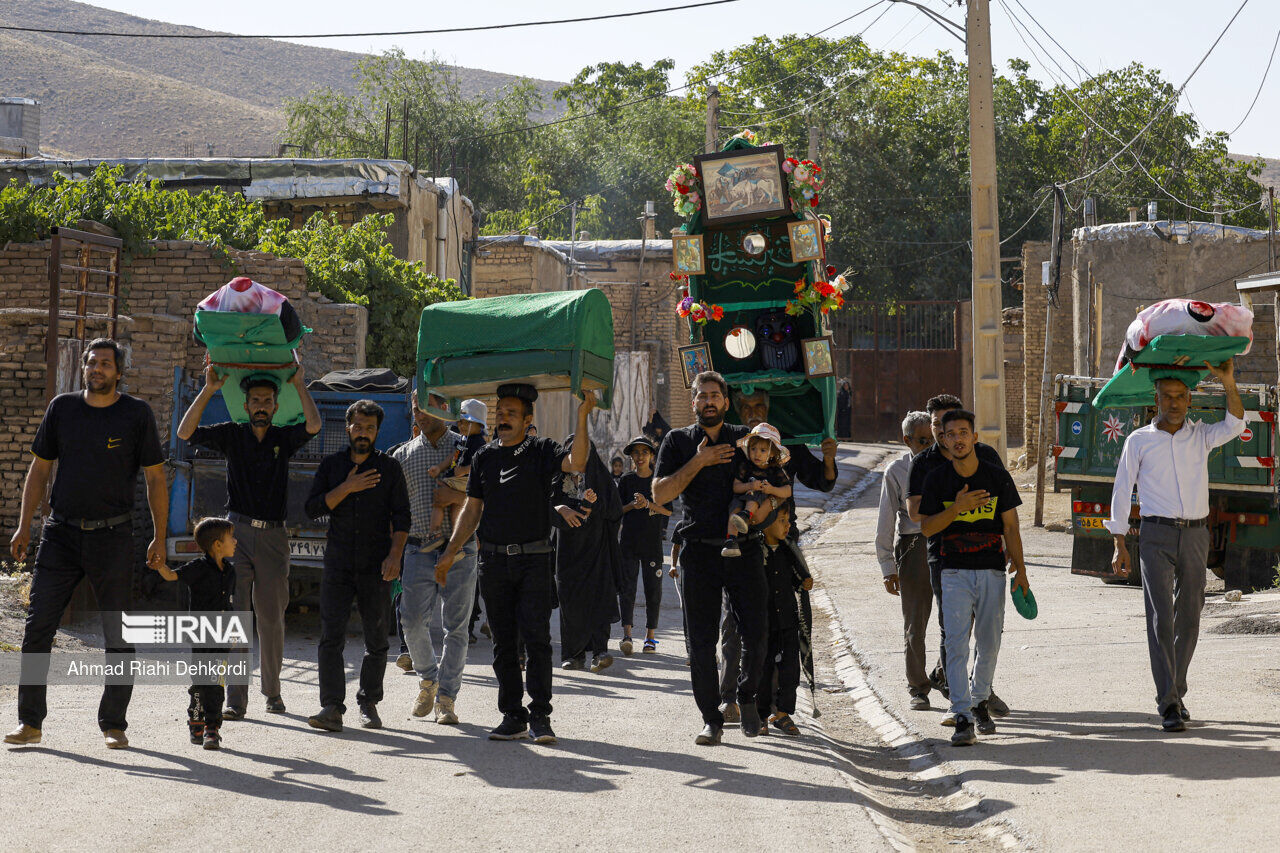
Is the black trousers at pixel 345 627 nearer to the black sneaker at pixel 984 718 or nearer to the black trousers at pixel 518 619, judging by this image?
the black trousers at pixel 518 619

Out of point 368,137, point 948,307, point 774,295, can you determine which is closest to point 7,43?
point 368,137

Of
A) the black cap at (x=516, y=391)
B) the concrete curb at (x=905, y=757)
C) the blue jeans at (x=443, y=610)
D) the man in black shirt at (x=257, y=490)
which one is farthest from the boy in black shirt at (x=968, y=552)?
the man in black shirt at (x=257, y=490)

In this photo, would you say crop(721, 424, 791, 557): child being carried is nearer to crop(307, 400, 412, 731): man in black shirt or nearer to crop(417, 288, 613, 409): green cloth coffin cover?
crop(417, 288, 613, 409): green cloth coffin cover

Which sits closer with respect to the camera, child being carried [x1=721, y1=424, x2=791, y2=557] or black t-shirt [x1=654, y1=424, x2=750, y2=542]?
child being carried [x1=721, y1=424, x2=791, y2=557]

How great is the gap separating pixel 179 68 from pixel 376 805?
11801 cm

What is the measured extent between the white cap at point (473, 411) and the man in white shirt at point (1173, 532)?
175 inches

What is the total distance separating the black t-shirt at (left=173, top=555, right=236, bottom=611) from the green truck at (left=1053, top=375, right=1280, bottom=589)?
9.14m

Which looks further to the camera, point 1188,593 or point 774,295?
point 774,295

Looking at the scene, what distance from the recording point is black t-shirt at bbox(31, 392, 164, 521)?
753 centimetres

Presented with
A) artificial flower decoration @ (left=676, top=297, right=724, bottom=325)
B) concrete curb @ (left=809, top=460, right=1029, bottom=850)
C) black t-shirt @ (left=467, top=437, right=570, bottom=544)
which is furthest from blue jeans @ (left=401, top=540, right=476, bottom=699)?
artificial flower decoration @ (left=676, top=297, right=724, bottom=325)

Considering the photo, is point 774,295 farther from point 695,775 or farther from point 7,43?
point 7,43

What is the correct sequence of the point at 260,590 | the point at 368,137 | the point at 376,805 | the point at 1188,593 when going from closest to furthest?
the point at 376,805 < the point at 1188,593 < the point at 260,590 < the point at 368,137

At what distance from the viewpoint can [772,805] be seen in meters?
6.47

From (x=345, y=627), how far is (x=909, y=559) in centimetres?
355
